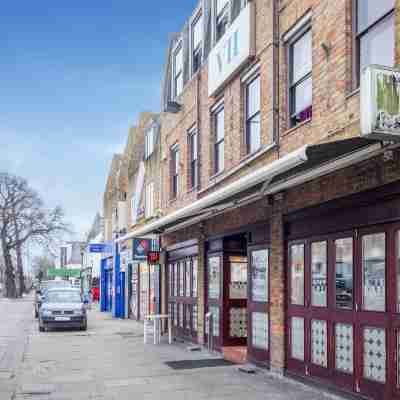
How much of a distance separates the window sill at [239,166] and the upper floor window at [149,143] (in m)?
8.19

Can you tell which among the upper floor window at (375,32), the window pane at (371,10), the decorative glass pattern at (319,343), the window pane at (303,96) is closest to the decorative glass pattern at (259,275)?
the decorative glass pattern at (319,343)

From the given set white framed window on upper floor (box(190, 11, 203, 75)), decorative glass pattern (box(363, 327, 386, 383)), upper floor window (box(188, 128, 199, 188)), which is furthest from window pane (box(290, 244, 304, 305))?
white framed window on upper floor (box(190, 11, 203, 75))

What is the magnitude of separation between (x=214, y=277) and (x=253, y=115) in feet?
14.4

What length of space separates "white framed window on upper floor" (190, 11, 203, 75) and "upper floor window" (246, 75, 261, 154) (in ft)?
13.8

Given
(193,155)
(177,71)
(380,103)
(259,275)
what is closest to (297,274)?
(259,275)

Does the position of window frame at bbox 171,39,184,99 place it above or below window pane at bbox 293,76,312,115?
above

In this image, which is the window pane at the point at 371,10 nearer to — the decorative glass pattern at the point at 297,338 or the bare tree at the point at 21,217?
the decorative glass pattern at the point at 297,338

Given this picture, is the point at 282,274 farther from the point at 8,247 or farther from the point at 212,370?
the point at 8,247

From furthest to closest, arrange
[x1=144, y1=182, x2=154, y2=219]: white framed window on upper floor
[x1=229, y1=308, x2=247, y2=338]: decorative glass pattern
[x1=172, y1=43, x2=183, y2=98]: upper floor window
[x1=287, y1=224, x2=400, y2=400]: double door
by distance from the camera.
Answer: [x1=144, y1=182, x2=154, y2=219]: white framed window on upper floor, [x1=172, y1=43, x2=183, y2=98]: upper floor window, [x1=229, y1=308, x2=247, y2=338]: decorative glass pattern, [x1=287, y1=224, x2=400, y2=400]: double door

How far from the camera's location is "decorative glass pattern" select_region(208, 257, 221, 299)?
50.9 ft

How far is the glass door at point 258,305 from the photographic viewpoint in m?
12.3

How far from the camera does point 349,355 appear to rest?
30.2 feet

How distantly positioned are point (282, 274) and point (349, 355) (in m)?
2.57

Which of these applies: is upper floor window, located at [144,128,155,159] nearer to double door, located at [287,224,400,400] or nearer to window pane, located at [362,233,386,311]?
double door, located at [287,224,400,400]
